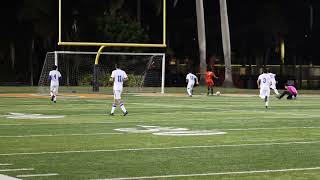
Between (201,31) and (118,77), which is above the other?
(201,31)

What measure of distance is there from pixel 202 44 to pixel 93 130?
3892 centimetres

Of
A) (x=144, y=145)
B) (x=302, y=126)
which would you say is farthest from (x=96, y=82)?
(x=144, y=145)

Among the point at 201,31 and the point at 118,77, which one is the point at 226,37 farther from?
the point at 118,77

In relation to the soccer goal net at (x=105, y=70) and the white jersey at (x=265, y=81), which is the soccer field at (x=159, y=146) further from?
the soccer goal net at (x=105, y=70)

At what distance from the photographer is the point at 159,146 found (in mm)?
14594

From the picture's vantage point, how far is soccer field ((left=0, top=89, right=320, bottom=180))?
36.7 feet

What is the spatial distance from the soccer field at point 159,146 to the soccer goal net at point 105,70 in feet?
73.4

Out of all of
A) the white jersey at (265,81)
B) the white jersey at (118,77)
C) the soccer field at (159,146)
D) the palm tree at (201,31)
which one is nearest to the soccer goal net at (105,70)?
the palm tree at (201,31)

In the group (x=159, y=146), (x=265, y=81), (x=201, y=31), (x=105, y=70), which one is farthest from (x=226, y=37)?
(x=159, y=146)

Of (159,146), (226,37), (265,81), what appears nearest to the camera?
(159,146)

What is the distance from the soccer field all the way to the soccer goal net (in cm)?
2236

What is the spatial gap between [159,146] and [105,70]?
3623 cm

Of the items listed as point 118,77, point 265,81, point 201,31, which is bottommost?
point 265,81

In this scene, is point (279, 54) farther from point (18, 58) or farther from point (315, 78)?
point (18, 58)
